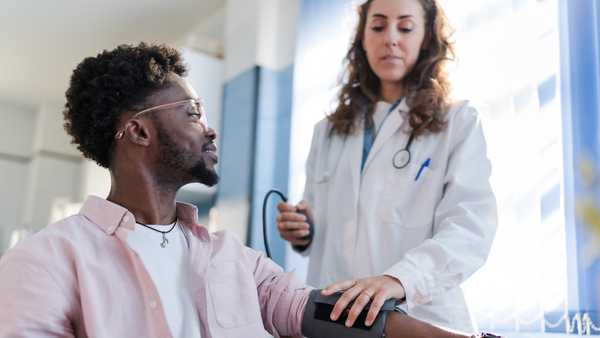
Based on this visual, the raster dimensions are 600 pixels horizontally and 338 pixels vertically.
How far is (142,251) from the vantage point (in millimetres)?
1059

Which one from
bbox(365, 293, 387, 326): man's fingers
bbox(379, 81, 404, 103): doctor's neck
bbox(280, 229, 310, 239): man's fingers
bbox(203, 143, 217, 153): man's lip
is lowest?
bbox(365, 293, 387, 326): man's fingers

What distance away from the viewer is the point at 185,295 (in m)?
1.05

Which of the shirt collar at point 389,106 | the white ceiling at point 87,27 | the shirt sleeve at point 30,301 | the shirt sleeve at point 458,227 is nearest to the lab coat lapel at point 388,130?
the shirt collar at point 389,106

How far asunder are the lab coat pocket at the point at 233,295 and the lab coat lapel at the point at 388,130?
44 cm

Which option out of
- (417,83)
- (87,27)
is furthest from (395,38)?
(87,27)

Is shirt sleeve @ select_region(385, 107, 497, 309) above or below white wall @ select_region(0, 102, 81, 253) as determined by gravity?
below

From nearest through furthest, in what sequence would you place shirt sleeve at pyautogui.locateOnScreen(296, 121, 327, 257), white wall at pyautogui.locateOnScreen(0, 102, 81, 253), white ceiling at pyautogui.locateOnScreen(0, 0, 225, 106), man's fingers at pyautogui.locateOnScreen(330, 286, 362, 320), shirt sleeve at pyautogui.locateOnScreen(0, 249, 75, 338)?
shirt sleeve at pyautogui.locateOnScreen(0, 249, 75, 338) → man's fingers at pyautogui.locateOnScreen(330, 286, 362, 320) → shirt sleeve at pyautogui.locateOnScreen(296, 121, 327, 257) → white ceiling at pyautogui.locateOnScreen(0, 0, 225, 106) → white wall at pyautogui.locateOnScreen(0, 102, 81, 253)

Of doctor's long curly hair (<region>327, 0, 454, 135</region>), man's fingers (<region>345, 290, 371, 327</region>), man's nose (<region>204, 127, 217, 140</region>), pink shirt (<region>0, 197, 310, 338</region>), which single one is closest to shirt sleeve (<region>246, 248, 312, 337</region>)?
pink shirt (<region>0, 197, 310, 338</region>)

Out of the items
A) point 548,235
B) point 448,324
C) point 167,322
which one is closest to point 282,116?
point 548,235

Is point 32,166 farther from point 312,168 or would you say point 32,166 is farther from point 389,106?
point 389,106

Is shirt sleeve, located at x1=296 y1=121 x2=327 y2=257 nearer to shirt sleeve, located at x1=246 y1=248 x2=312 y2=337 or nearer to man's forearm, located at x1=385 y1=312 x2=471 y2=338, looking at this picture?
shirt sleeve, located at x1=246 y1=248 x2=312 y2=337

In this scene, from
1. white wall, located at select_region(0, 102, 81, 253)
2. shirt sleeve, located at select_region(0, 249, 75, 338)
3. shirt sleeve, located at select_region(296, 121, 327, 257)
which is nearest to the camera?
shirt sleeve, located at select_region(0, 249, 75, 338)

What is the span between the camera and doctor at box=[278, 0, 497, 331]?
47.0 inches

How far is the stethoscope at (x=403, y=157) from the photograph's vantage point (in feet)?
4.45
